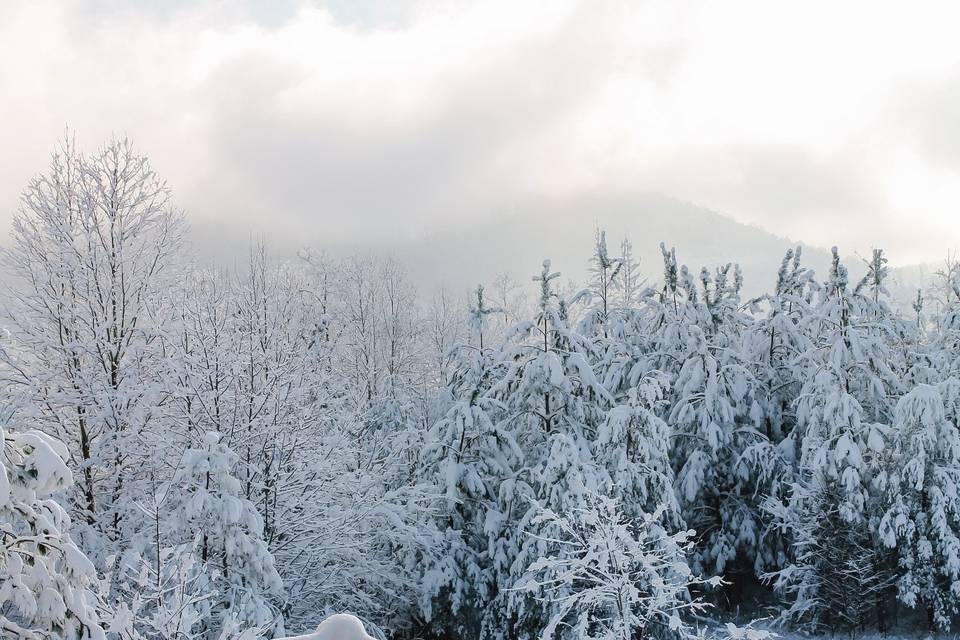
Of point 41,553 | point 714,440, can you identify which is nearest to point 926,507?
point 714,440

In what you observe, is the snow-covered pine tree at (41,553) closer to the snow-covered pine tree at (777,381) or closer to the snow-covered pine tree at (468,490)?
the snow-covered pine tree at (468,490)

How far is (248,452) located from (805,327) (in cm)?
1458

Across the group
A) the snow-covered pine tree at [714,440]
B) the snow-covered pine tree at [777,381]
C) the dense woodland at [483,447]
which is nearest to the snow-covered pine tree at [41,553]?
the dense woodland at [483,447]

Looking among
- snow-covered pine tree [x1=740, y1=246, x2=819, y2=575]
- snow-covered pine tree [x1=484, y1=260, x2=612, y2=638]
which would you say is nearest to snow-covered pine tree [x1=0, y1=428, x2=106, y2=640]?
snow-covered pine tree [x1=484, y1=260, x2=612, y2=638]

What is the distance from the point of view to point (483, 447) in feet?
50.9

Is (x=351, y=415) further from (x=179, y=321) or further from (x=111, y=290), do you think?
(x=111, y=290)

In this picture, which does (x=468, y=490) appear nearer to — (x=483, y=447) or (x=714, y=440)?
(x=483, y=447)

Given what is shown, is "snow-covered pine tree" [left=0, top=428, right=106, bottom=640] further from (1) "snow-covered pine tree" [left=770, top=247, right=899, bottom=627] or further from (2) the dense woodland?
(1) "snow-covered pine tree" [left=770, top=247, right=899, bottom=627]

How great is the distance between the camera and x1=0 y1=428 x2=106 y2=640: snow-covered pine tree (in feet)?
18.5

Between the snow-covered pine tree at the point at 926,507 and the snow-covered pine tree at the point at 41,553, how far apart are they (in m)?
14.9

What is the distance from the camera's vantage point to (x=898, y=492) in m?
14.8

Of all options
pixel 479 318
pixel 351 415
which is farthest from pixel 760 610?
pixel 351 415

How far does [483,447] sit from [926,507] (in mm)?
9705

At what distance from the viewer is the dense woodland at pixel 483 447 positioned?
1195 cm
